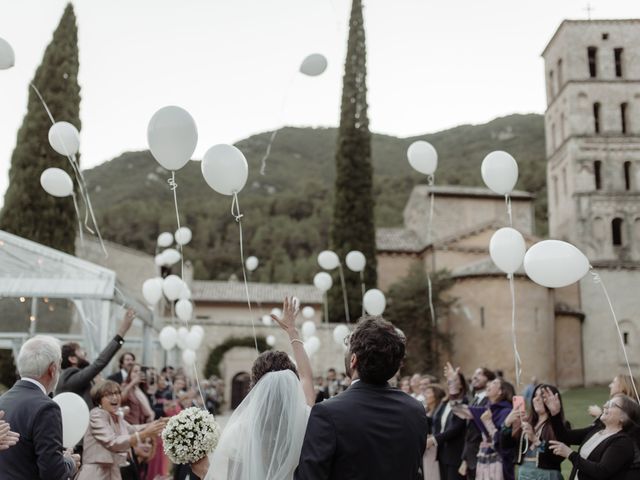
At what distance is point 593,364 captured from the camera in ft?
100

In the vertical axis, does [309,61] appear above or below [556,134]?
below

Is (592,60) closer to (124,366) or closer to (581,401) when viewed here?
(581,401)

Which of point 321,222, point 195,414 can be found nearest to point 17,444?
point 195,414

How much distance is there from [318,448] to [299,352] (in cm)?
91

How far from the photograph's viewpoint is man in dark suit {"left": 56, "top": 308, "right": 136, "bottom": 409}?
5.36 meters

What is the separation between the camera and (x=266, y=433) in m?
3.13

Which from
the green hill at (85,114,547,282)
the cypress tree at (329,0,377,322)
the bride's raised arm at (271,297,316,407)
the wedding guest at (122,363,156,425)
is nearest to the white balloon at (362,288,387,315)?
the wedding guest at (122,363,156,425)

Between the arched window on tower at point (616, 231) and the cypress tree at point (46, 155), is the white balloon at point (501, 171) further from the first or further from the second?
the arched window on tower at point (616, 231)

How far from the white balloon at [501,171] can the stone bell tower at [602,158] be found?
25.7 m

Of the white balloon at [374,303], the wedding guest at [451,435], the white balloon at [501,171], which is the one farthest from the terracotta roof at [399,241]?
the wedding guest at [451,435]

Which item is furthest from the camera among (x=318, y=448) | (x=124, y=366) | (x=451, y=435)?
(x=124, y=366)

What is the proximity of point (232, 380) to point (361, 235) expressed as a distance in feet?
29.0

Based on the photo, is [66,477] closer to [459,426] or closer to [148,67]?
[459,426]

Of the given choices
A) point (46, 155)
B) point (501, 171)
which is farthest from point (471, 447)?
point (46, 155)
